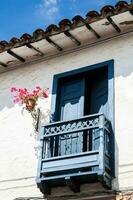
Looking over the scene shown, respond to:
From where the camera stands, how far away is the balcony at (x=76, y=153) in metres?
7.81

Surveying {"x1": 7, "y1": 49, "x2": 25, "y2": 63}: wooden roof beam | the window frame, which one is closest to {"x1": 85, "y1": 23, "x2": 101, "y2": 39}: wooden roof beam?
the window frame

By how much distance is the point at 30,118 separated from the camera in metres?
9.82

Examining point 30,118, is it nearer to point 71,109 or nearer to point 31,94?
point 31,94

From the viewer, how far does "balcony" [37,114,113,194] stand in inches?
307

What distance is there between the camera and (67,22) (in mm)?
9258

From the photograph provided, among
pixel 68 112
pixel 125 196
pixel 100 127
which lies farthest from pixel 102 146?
pixel 68 112

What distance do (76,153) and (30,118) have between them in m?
2.03

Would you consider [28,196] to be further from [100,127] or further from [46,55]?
[46,55]

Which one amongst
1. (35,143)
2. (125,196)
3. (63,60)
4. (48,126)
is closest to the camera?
(125,196)

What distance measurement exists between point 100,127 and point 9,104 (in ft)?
10.4

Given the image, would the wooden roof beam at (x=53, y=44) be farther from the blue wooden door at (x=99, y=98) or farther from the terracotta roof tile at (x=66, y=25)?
the blue wooden door at (x=99, y=98)

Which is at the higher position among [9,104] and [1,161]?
[9,104]

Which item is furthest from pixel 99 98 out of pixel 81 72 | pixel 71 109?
pixel 81 72

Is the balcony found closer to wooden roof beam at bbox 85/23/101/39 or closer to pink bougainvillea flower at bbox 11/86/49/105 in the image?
pink bougainvillea flower at bbox 11/86/49/105
